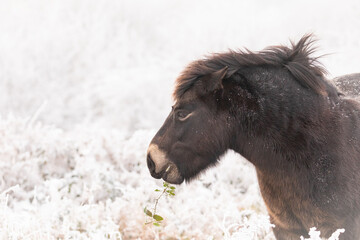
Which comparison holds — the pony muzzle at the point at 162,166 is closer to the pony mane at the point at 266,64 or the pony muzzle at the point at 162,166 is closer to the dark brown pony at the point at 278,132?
the dark brown pony at the point at 278,132

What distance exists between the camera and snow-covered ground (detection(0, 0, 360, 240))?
5.72 meters

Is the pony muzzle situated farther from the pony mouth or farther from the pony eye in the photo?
the pony eye

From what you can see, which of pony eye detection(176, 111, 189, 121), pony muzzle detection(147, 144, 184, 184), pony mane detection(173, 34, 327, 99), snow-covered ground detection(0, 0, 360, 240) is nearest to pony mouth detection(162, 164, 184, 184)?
pony muzzle detection(147, 144, 184, 184)

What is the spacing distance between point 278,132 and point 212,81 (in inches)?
26.0

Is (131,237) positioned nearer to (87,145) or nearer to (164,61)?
(87,145)

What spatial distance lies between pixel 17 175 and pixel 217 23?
13.3m

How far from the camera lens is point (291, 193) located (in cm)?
360

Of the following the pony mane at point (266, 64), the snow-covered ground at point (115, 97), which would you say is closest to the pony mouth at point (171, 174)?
the pony mane at point (266, 64)

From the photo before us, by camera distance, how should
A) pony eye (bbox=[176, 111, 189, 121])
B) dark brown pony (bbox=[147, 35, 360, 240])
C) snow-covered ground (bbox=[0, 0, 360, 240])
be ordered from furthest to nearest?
snow-covered ground (bbox=[0, 0, 360, 240]), pony eye (bbox=[176, 111, 189, 121]), dark brown pony (bbox=[147, 35, 360, 240])

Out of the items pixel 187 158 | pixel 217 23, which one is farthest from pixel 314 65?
pixel 217 23

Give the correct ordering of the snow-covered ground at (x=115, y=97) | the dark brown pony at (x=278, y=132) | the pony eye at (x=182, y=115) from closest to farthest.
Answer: the dark brown pony at (x=278, y=132), the pony eye at (x=182, y=115), the snow-covered ground at (x=115, y=97)

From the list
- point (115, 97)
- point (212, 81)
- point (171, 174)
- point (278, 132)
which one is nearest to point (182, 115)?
point (212, 81)

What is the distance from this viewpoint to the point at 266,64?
3.69m

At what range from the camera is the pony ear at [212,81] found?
139 inches
